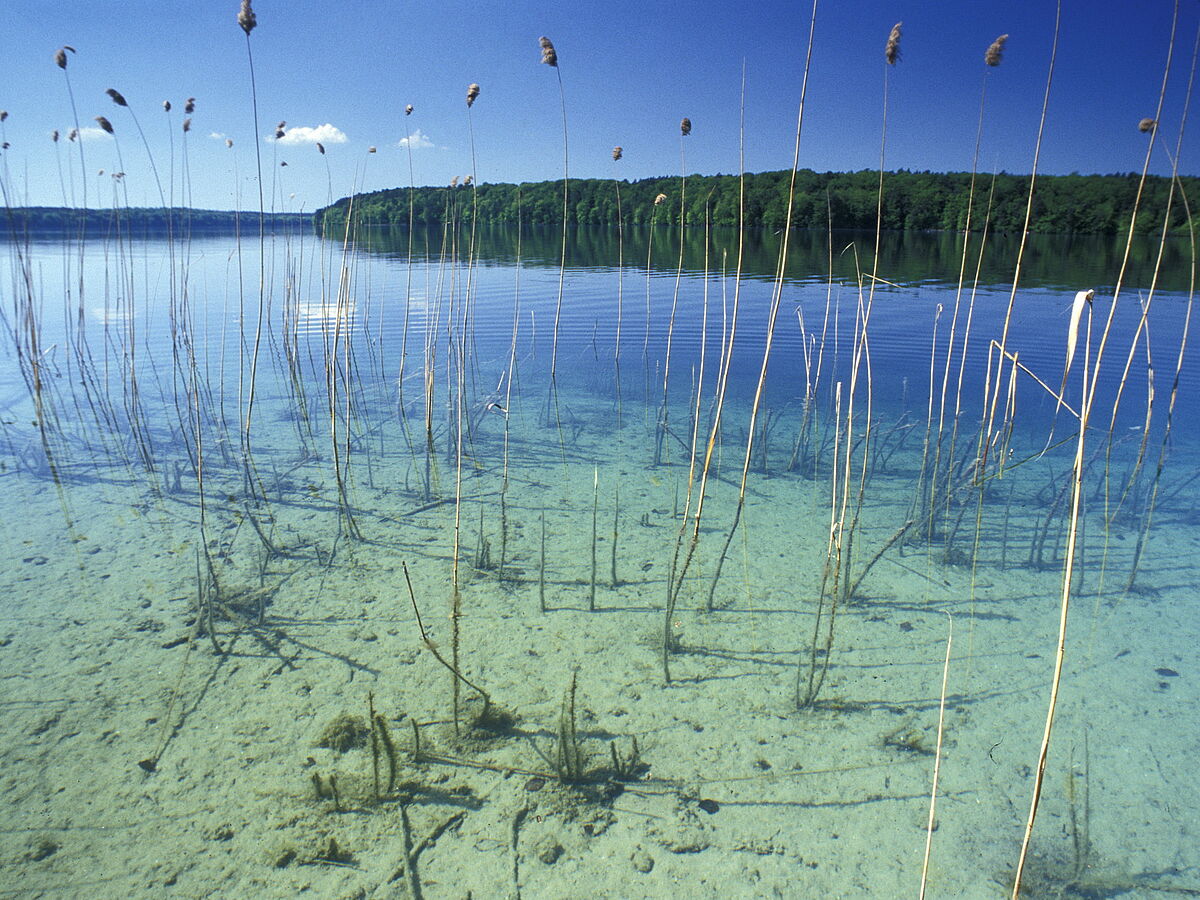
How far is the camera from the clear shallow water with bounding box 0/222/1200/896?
2.05 m

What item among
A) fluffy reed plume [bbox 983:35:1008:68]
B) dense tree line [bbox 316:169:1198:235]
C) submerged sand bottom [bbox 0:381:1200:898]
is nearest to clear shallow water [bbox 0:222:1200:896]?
submerged sand bottom [bbox 0:381:1200:898]

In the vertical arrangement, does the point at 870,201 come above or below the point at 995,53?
above

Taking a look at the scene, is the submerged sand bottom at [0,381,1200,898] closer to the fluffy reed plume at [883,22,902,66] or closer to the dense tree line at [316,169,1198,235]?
the fluffy reed plume at [883,22,902,66]

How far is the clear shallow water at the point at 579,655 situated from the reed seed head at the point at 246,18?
5.08ft

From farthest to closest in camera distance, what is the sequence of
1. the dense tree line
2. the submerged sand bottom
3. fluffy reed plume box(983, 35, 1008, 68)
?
the dense tree line → fluffy reed plume box(983, 35, 1008, 68) → the submerged sand bottom

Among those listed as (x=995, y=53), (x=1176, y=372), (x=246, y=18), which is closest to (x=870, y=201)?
(x=1176, y=372)

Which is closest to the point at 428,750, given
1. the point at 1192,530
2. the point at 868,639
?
the point at 868,639

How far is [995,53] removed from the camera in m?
2.72

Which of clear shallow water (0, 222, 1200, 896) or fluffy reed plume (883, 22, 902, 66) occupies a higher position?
fluffy reed plume (883, 22, 902, 66)

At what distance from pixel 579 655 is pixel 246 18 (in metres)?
3.06

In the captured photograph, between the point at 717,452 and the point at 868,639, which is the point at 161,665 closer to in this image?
the point at 868,639

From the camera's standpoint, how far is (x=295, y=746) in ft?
7.88

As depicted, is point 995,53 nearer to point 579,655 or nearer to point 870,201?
point 579,655

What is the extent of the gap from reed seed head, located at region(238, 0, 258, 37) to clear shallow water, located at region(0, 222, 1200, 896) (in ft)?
5.08
